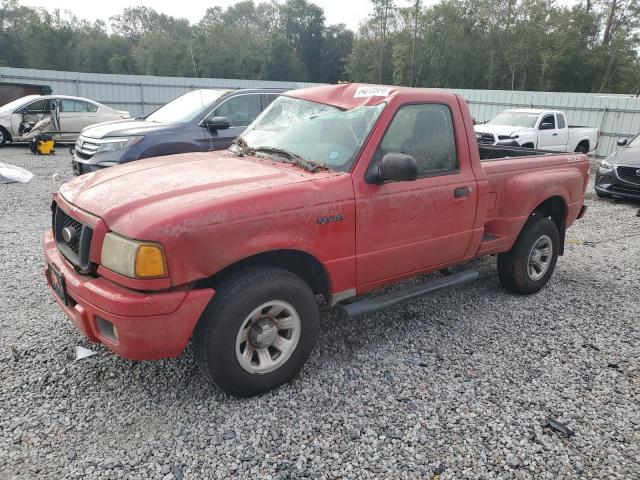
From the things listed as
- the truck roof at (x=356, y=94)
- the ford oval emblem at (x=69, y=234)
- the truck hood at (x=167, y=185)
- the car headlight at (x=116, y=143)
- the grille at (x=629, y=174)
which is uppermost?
the truck roof at (x=356, y=94)

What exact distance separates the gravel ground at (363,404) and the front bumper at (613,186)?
641cm

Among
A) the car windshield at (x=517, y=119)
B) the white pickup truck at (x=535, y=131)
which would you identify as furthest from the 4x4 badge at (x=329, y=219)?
the car windshield at (x=517, y=119)

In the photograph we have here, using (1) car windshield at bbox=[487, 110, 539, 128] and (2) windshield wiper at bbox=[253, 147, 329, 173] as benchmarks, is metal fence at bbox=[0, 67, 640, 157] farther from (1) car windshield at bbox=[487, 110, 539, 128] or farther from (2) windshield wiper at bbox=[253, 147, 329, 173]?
(2) windshield wiper at bbox=[253, 147, 329, 173]

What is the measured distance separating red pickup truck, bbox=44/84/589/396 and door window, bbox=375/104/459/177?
1 cm

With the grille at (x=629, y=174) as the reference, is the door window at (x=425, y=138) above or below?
above

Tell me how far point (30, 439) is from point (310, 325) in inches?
66.0

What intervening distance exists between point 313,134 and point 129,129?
5.18 meters

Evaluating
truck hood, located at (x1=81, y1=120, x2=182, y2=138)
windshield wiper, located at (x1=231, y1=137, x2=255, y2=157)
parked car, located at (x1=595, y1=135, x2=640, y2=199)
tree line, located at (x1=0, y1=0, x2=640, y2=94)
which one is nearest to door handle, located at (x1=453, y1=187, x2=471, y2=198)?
windshield wiper, located at (x1=231, y1=137, x2=255, y2=157)

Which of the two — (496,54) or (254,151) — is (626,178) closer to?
(254,151)

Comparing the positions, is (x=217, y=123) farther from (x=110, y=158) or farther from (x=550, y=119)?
(x=550, y=119)

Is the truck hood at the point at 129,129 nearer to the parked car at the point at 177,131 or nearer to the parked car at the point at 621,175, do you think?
the parked car at the point at 177,131

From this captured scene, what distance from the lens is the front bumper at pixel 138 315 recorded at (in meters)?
2.42

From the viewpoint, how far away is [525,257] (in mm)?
4527

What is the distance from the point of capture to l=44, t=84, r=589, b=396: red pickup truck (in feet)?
8.14
